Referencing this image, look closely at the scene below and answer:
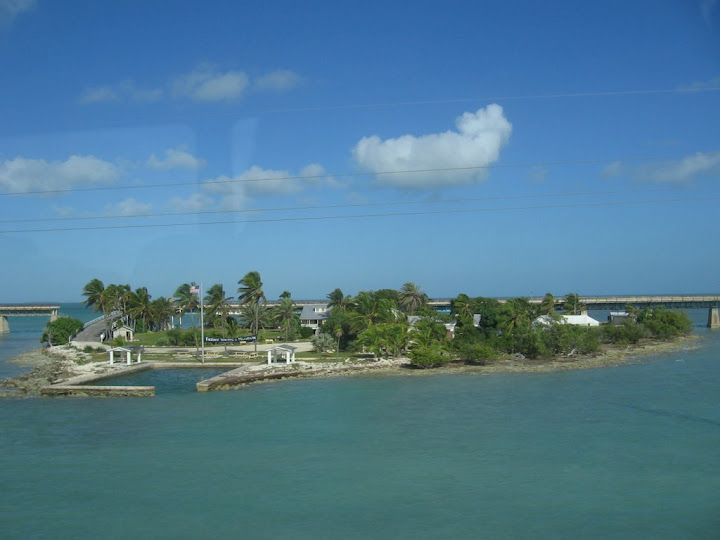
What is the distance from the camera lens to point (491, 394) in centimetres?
2867

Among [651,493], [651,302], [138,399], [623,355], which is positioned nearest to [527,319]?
[623,355]

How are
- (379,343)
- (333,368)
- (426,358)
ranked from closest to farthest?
(333,368) → (426,358) → (379,343)

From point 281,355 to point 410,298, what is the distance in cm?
3277

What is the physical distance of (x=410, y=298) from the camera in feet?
232

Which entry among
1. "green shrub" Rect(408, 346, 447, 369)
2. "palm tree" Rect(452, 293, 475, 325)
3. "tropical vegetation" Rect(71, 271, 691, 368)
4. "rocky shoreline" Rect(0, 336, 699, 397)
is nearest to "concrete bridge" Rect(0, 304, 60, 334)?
"tropical vegetation" Rect(71, 271, 691, 368)

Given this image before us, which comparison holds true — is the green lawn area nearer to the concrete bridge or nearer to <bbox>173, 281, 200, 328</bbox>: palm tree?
<bbox>173, 281, 200, 328</bbox>: palm tree

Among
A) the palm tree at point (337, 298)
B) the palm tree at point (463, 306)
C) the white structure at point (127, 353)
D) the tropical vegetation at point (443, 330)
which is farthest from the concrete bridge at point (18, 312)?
the palm tree at point (463, 306)

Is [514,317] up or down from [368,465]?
up

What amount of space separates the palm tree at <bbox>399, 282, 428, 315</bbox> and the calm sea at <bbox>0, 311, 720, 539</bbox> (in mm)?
41391

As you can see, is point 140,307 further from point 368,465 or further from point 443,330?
point 368,465

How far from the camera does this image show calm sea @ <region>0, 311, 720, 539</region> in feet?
45.5

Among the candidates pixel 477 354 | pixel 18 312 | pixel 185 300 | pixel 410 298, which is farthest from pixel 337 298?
pixel 18 312

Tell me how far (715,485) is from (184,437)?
15725mm

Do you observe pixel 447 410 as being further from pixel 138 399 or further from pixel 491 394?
pixel 138 399
